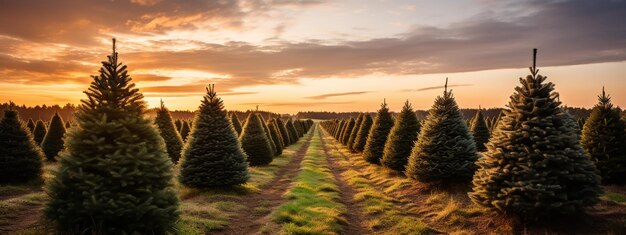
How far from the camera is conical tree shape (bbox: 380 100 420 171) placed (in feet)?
74.3

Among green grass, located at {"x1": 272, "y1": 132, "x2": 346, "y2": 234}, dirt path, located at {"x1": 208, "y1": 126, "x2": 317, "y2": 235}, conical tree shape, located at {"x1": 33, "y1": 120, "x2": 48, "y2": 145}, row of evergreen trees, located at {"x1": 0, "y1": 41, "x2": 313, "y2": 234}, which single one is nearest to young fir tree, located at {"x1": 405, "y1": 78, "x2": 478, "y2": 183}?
green grass, located at {"x1": 272, "y1": 132, "x2": 346, "y2": 234}

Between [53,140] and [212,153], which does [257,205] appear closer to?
[212,153]

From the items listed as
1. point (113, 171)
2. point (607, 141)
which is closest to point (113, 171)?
point (113, 171)

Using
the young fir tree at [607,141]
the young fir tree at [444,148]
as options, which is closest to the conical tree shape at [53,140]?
the young fir tree at [444,148]

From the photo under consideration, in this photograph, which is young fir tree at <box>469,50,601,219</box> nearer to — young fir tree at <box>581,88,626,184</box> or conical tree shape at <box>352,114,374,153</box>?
young fir tree at <box>581,88,626,184</box>

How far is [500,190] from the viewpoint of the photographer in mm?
11281

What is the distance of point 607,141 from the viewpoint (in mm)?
16719

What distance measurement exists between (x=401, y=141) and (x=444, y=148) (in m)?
5.47

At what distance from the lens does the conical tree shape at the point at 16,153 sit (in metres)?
18.1

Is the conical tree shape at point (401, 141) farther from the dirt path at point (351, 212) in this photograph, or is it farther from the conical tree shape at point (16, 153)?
the conical tree shape at point (16, 153)

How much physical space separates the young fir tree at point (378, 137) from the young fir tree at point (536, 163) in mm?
15956

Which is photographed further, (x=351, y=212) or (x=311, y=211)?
(x=351, y=212)

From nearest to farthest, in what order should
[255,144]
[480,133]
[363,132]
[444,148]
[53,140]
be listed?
[444,148]
[255,144]
[53,140]
[480,133]
[363,132]

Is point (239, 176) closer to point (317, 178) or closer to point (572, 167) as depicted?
point (317, 178)
